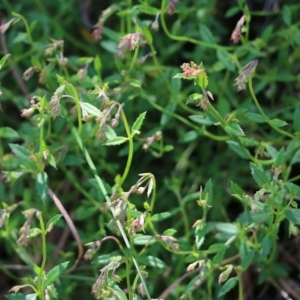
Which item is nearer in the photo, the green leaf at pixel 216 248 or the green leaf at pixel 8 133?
the green leaf at pixel 216 248

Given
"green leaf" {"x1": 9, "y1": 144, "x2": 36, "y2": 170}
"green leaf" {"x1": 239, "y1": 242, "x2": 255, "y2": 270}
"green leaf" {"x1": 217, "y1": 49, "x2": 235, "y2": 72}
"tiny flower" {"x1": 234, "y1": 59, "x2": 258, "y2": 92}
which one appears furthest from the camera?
"green leaf" {"x1": 217, "y1": 49, "x2": 235, "y2": 72}

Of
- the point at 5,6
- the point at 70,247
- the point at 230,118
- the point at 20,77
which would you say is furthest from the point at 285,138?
the point at 5,6

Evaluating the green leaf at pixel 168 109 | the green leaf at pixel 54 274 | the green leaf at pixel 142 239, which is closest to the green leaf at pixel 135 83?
the green leaf at pixel 168 109

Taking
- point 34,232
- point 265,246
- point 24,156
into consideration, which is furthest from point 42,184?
point 265,246

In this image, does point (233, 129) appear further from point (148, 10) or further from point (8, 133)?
point (8, 133)

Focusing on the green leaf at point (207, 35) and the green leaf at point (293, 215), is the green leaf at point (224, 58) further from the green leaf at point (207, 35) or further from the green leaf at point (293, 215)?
the green leaf at point (293, 215)

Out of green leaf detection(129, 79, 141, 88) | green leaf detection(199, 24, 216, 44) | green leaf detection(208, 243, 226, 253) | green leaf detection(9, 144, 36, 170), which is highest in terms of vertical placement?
green leaf detection(199, 24, 216, 44)

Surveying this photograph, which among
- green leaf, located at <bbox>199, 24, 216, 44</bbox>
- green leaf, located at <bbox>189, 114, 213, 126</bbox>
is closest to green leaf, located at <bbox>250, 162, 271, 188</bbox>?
green leaf, located at <bbox>189, 114, 213, 126</bbox>

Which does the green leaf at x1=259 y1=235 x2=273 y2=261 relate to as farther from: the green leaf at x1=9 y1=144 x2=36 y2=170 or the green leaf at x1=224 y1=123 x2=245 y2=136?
the green leaf at x1=9 y1=144 x2=36 y2=170
